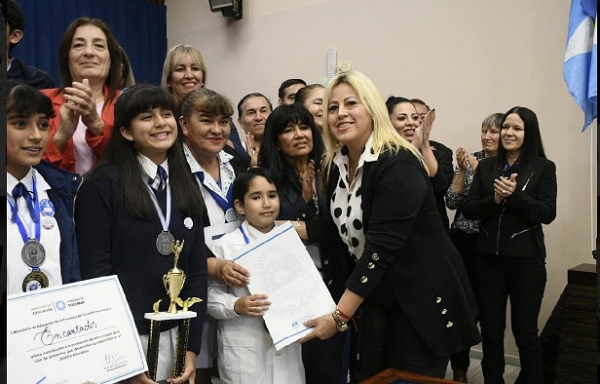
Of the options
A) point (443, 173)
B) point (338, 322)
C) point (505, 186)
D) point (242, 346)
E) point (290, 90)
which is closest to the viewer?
point (338, 322)

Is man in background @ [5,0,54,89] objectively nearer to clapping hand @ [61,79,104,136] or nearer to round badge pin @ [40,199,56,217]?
clapping hand @ [61,79,104,136]

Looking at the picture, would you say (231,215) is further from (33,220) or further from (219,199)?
(33,220)

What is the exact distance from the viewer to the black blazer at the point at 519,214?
300 centimetres

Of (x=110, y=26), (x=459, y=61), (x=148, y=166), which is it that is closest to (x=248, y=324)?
(x=148, y=166)

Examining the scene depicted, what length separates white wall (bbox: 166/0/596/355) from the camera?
374 centimetres

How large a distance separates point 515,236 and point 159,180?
2161mm

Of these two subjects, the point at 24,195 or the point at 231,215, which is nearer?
the point at 24,195

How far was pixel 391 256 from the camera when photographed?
173 centimetres

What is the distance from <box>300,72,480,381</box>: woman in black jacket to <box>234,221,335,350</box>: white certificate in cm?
6

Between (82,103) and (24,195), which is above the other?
(82,103)

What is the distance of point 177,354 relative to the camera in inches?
64.0

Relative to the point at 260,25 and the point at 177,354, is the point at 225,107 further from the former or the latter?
the point at 260,25

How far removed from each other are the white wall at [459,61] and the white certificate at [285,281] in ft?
8.45

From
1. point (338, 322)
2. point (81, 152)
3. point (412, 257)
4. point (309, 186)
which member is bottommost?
point (338, 322)
